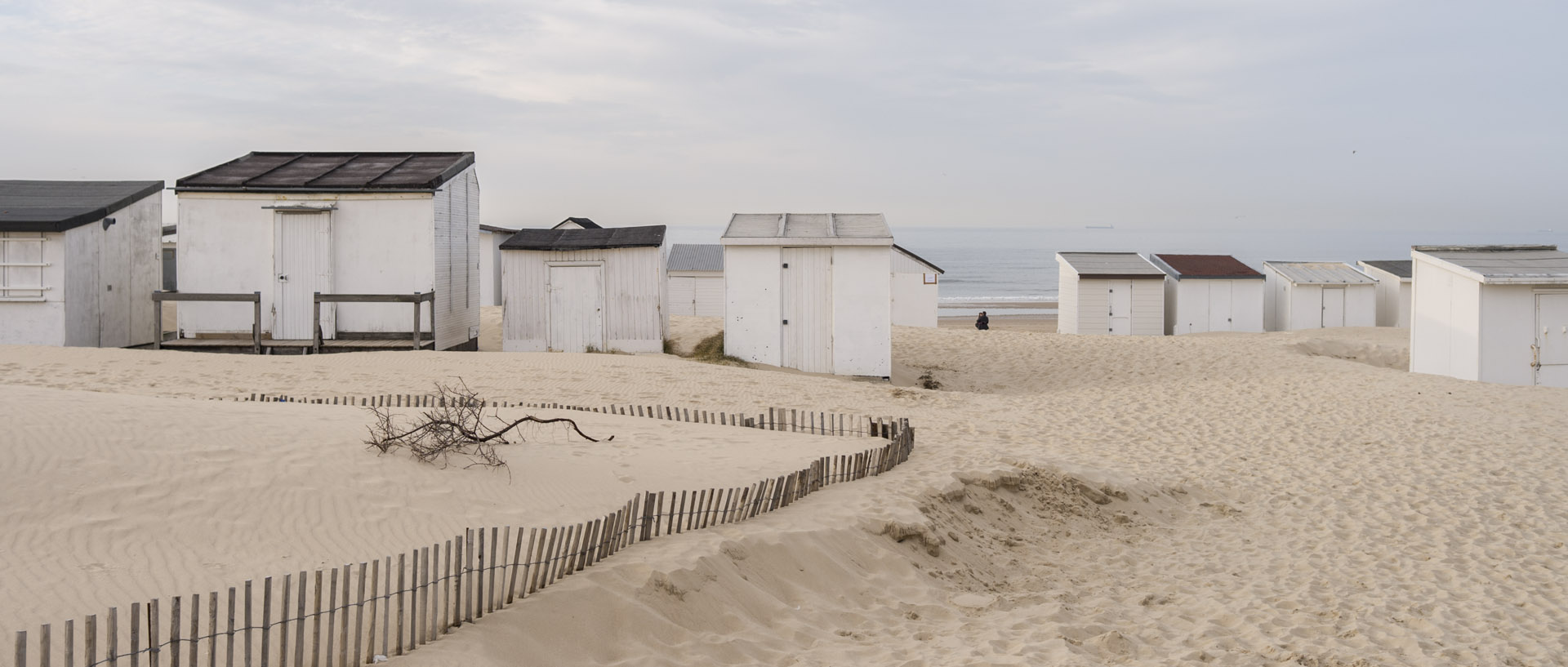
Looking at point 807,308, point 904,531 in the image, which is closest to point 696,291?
point 807,308

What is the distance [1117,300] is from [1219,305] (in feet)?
11.1

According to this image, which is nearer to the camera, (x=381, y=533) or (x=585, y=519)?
(x=381, y=533)

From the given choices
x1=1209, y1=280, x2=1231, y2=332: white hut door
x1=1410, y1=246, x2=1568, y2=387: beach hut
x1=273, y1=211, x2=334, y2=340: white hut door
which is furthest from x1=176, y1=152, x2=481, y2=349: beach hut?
x1=1209, y1=280, x2=1231, y2=332: white hut door

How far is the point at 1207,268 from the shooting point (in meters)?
Answer: 30.5

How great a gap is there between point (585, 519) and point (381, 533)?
1530 millimetres

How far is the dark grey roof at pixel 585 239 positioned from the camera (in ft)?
66.9

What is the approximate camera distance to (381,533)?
686 cm

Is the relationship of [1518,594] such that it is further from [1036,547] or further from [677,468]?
[677,468]

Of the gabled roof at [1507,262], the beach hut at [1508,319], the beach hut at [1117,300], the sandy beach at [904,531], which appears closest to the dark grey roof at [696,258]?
the beach hut at [1117,300]

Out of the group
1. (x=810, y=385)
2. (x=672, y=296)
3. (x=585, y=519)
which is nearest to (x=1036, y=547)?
(x=585, y=519)

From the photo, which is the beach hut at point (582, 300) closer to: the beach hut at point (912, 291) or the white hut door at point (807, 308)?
the white hut door at point (807, 308)

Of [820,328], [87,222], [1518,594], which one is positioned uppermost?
[87,222]

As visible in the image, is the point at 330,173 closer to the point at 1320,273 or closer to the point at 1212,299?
the point at 1212,299

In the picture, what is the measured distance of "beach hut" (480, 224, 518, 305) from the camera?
32688 mm
